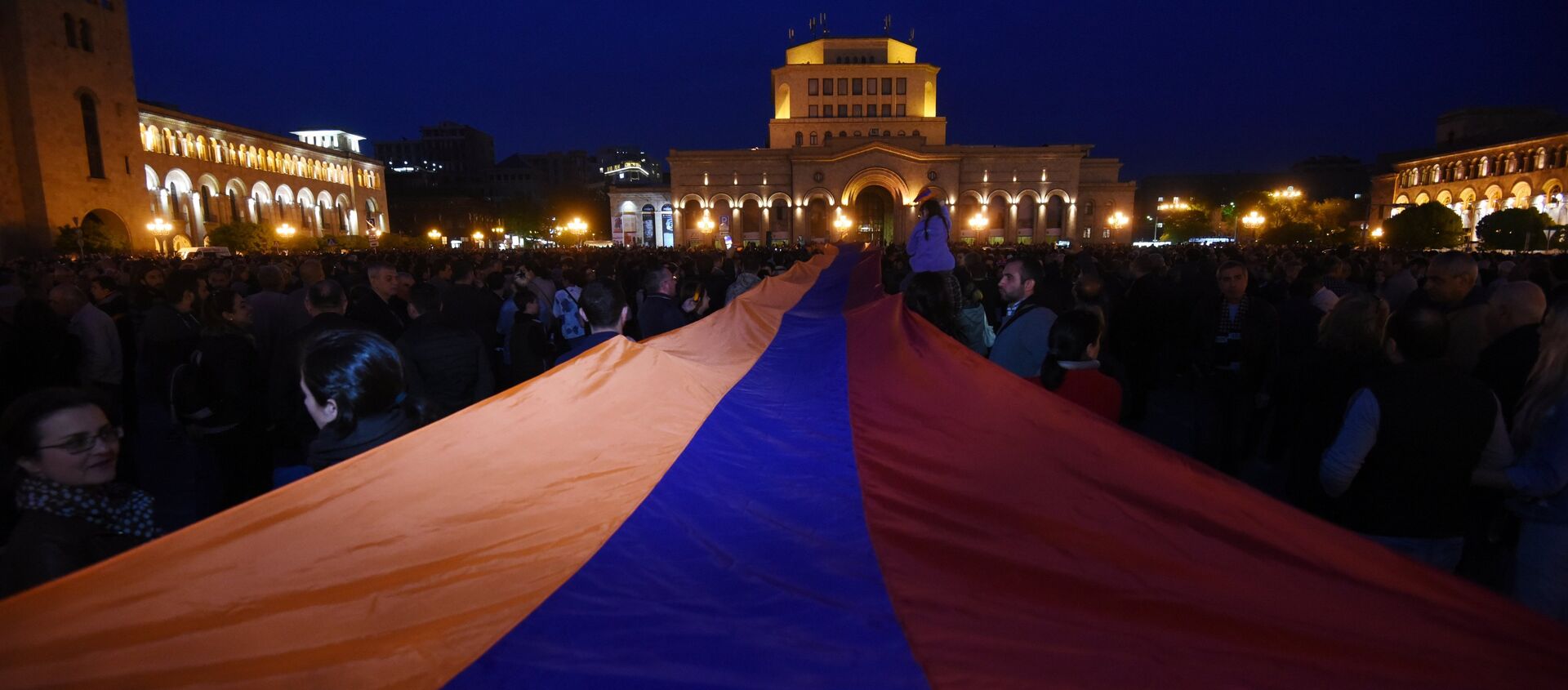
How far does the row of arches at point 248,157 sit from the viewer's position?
4988 cm

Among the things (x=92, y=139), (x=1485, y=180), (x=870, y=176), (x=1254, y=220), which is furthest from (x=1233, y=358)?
(x=1485, y=180)

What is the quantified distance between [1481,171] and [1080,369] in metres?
78.9

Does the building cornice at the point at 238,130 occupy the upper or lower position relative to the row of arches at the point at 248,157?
upper

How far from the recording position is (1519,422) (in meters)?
3.16

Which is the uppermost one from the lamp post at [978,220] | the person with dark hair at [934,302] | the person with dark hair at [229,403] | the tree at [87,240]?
the lamp post at [978,220]

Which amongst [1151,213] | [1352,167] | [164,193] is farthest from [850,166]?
[1352,167]

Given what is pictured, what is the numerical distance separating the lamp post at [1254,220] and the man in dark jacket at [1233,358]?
6072cm

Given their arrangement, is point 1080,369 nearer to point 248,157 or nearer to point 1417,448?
point 1417,448

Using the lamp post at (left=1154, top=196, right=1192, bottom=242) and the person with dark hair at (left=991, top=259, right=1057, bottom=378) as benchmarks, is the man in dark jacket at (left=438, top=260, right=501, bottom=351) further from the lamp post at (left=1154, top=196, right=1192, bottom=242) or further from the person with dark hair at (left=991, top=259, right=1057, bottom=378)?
the lamp post at (left=1154, top=196, right=1192, bottom=242)

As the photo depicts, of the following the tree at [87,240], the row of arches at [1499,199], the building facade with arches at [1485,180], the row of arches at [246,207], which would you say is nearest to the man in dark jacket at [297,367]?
the tree at [87,240]

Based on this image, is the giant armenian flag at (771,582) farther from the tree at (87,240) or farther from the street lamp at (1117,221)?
the street lamp at (1117,221)

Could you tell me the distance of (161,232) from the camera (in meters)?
45.9

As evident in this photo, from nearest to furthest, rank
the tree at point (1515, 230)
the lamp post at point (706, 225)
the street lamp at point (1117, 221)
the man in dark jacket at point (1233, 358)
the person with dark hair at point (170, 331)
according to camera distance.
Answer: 1. the person with dark hair at point (170, 331)
2. the man in dark jacket at point (1233, 358)
3. the tree at point (1515, 230)
4. the lamp post at point (706, 225)
5. the street lamp at point (1117, 221)

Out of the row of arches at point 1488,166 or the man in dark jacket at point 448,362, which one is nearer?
the man in dark jacket at point 448,362
